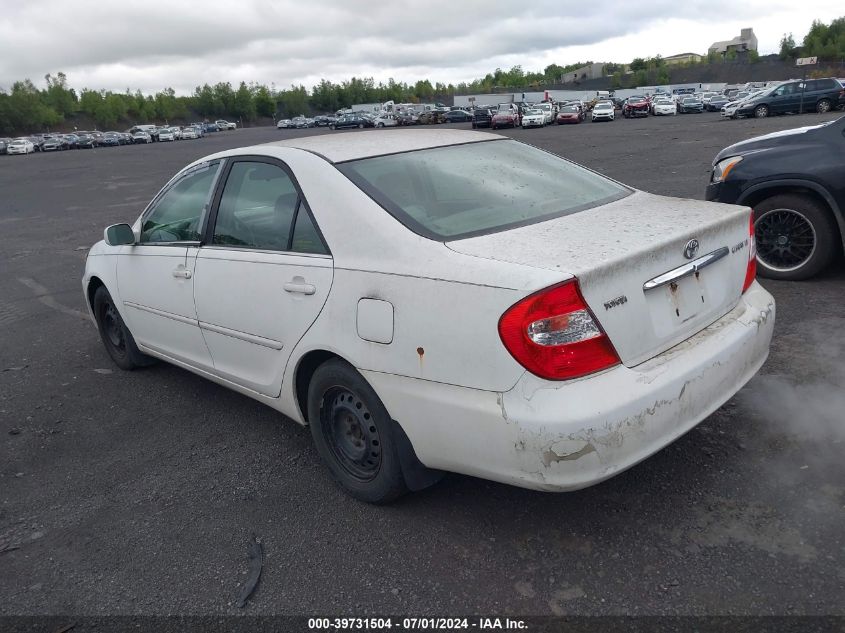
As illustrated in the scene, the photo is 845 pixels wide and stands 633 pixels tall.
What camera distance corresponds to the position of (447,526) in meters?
3.02

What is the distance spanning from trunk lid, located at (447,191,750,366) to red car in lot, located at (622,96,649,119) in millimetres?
49686

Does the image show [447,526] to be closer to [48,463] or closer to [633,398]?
[633,398]

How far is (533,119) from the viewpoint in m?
44.9

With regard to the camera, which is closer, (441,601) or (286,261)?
(441,601)

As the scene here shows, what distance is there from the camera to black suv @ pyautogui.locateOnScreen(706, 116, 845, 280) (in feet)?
18.2

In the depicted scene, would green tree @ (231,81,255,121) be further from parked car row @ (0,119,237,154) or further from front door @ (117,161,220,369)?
front door @ (117,161,220,369)

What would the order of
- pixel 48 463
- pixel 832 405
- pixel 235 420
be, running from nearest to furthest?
pixel 832 405 → pixel 48 463 → pixel 235 420

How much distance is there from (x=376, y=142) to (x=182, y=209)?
4.56ft

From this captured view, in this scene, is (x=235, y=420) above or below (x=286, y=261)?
below

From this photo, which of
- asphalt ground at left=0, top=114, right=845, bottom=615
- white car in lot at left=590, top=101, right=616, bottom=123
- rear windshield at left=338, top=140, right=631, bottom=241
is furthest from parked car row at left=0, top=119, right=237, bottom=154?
rear windshield at left=338, top=140, right=631, bottom=241

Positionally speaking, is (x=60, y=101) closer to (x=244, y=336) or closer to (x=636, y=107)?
(x=636, y=107)

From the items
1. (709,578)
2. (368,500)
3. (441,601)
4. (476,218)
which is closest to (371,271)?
(476,218)

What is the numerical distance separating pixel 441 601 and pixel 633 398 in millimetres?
1017

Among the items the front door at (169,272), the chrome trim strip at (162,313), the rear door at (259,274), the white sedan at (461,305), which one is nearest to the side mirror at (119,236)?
the front door at (169,272)
